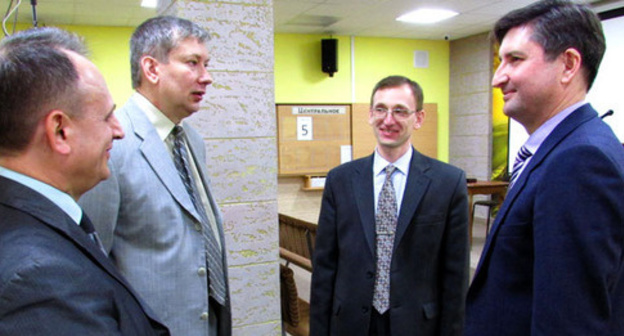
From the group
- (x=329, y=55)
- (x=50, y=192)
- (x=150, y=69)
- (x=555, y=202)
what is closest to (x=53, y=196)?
(x=50, y=192)

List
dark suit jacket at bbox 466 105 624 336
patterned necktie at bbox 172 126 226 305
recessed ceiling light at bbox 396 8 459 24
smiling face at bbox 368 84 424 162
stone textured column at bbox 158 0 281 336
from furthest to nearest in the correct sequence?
recessed ceiling light at bbox 396 8 459 24, stone textured column at bbox 158 0 281 336, smiling face at bbox 368 84 424 162, patterned necktie at bbox 172 126 226 305, dark suit jacket at bbox 466 105 624 336

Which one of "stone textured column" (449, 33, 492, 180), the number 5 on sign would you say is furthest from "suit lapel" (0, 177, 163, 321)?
"stone textured column" (449, 33, 492, 180)

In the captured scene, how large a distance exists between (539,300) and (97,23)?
6.26 metres

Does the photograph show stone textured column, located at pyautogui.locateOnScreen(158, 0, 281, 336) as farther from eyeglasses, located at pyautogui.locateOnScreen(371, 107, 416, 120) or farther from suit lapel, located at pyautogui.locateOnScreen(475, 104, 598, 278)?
suit lapel, located at pyautogui.locateOnScreen(475, 104, 598, 278)

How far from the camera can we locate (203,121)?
2.33 m

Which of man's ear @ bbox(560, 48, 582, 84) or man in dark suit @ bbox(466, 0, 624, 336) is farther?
man's ear @ bbox(560, 48, 582, 84)

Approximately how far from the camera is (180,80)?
4.82 feet

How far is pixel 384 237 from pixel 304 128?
18.3 feet

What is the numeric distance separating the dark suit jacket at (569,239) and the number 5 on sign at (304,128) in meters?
6.08

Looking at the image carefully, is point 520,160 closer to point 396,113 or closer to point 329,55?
point 396,113

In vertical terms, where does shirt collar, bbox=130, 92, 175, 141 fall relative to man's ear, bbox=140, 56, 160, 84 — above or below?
below

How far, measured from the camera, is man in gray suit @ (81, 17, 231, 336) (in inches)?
50.5

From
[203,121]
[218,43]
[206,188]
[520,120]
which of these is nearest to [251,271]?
[203,121]

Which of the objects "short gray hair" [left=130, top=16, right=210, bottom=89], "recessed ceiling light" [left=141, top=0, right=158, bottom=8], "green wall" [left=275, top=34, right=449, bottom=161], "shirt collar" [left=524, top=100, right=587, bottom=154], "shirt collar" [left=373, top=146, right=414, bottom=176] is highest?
"recessed ceiling light" [left=141, top=0, right=158, bottom=8]
